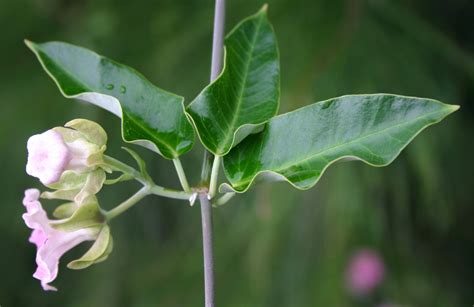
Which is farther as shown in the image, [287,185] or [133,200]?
[287,185]

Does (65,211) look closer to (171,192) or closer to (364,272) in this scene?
(171,192)

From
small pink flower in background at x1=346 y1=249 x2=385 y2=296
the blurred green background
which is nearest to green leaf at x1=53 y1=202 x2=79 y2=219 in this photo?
the blurred green background

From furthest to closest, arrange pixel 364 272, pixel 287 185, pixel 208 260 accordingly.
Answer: pixel 364 272, pixel 287 185, pixel 208 260

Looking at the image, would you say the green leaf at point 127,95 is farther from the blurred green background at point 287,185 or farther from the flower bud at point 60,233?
the blurred green background at point 287,185

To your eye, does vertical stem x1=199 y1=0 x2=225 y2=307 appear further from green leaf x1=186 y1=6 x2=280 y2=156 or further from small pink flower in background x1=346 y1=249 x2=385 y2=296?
small pink flower in background x1=346 y1=249 x2=385 y2=296

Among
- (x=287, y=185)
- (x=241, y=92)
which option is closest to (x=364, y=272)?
(x=287, y=185)
